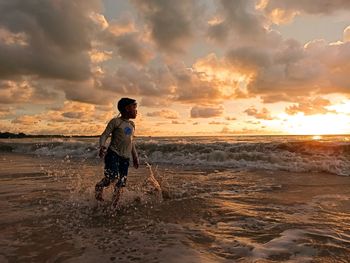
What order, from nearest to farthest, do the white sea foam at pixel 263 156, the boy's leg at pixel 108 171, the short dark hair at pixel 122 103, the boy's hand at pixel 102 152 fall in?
1. the boy's hand at pixel 102 152
2. the boy's leg at pixel 108 171
3. the short dark hair at pixel 122 103
4. the white sea foam at pixel 263 156

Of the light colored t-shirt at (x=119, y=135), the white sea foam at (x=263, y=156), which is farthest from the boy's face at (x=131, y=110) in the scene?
the white sea foam at (x=263, y=156)

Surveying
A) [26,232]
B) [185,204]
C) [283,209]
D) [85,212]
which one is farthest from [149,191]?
[26,232]

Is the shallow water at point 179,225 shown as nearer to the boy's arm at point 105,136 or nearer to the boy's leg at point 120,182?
the boy's leg at point 120,182

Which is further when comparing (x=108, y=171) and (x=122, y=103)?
(x=122, y=103)

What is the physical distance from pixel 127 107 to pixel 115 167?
44.6 inches

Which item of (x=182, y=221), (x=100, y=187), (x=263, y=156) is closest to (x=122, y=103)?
(x=100, y=187)

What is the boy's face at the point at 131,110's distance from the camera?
6832mm

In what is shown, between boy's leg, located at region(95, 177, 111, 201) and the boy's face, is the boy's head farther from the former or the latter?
boy's leg, located at region(95, 177, 111, 201)

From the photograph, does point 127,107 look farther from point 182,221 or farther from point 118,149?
point 182,221

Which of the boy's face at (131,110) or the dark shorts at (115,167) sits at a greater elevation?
the boy's face at (131,110)

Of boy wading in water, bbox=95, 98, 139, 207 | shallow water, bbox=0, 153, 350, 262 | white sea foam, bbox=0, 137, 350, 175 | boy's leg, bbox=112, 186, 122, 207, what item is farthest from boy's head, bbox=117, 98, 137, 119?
white sea foam, bbox=0, 137, 350, 175

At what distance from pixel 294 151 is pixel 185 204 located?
39.2ft

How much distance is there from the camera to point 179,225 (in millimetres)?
5645

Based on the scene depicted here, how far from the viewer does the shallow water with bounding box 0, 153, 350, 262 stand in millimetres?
4238
